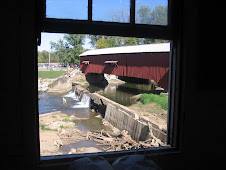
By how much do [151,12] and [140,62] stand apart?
10161 millimetres

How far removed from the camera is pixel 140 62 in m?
11.9

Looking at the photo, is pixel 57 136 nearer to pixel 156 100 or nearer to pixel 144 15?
pixel 156 100

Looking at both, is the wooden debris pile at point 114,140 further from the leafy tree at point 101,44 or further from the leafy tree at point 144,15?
the leafy tree at point 101,44

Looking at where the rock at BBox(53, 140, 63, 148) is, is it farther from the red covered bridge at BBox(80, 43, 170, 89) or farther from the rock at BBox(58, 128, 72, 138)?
the red covered bridge at BBox(80, 43, 170, 89)

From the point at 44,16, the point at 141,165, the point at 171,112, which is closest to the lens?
the point at 141,165

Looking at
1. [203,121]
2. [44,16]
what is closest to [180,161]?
[203,121]

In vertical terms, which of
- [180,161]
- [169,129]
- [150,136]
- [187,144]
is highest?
[169,129]

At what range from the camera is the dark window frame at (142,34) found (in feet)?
5.28

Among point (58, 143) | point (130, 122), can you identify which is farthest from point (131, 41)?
point (58, 143)

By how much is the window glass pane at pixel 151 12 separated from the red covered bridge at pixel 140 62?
337 inches

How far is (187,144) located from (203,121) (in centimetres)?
30

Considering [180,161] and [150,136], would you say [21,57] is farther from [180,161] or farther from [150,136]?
[150,136]

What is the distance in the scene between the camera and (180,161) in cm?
190

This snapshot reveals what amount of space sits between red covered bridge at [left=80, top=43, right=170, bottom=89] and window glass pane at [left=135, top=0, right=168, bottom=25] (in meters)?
8.57
